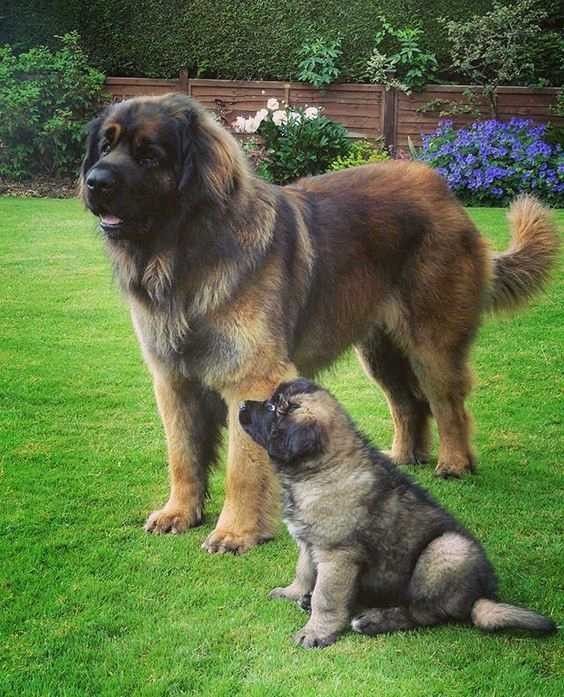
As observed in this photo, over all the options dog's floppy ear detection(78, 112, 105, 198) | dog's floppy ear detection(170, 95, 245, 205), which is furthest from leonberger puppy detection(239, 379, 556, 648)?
dog's floppy ear detection(78, 112, 105, 198)

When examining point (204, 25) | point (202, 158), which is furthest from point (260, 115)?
point (202, 158)

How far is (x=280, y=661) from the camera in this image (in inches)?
138

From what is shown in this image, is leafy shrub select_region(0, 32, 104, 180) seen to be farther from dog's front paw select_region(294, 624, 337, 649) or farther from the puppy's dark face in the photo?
dog's front paw select_region(294, 624, 337, 649)

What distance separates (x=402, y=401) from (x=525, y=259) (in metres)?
1.11

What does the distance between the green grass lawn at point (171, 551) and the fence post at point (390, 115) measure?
8.03 meters

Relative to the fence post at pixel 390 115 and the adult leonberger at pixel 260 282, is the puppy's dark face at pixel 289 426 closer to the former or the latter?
the adult leonberger at pixel 260 282

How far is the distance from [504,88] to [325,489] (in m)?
13.6

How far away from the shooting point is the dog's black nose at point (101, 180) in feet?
13.9

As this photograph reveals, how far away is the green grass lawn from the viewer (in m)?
3.43

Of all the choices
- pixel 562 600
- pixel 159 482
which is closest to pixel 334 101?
pixel 159 482

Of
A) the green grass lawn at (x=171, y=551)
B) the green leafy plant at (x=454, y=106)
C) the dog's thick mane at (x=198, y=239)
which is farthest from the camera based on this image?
the green leafy plant at (x=454, y=106)

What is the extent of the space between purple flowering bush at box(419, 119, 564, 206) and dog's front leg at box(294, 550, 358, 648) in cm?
1047

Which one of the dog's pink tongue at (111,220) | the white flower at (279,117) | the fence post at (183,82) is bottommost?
the white flower at (279,117)

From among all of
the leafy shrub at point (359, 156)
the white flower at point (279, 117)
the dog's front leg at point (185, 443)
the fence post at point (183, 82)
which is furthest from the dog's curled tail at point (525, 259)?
the fence post at point (183, 82)
